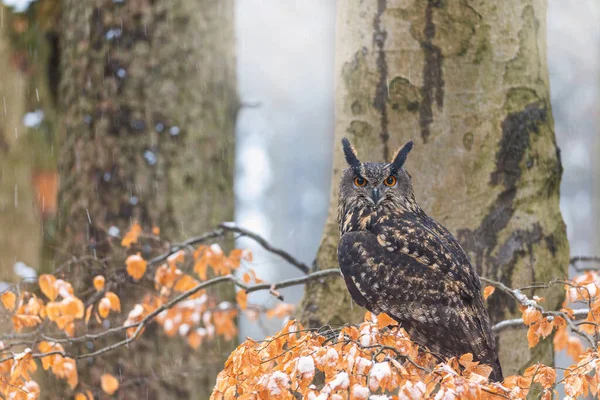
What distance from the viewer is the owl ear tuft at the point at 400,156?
4.16m

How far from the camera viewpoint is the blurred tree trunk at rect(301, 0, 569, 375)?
4.36 m

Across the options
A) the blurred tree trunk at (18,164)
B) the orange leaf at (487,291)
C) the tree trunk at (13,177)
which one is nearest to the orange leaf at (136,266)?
the orange leaf at (487,291)

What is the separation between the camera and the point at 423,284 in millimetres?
3902

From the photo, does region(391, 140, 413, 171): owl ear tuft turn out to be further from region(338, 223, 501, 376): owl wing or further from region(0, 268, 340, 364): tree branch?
region(0, 268, 340, 364): tree branch

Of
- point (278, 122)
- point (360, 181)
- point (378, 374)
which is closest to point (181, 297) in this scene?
point (360, 181)

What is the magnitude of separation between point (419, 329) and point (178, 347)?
11.0ft

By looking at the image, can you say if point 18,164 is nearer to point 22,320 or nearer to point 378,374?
point 22,320

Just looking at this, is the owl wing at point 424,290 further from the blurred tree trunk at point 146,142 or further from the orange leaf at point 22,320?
the blurred tree trunk at point 146,142

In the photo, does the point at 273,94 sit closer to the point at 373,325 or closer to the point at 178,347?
the point at 178,347

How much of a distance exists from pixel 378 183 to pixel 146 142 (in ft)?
10.4

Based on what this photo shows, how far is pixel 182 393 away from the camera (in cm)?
652

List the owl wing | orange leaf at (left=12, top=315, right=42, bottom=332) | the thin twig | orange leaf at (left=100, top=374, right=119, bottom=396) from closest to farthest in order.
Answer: the owl wing → orange leaf at (left=12, top=315, right=42, bottom=332) → the thin twig → orange leaf at (left=100, top=374, right=119, bottom=396)

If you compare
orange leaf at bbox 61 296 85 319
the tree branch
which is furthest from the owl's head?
orange leaf at bbox 61 296 85 319

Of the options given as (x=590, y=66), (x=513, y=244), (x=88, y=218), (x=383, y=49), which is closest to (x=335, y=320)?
(x=513, y=244)
